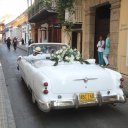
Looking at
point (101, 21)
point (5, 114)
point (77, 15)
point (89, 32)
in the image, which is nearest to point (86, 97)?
point (5, 114)

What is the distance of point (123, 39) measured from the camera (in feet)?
42.7

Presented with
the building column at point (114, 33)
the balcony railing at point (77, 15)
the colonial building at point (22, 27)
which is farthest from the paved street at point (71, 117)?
the colonial building at point (22, 27)

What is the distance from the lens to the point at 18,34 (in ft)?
208

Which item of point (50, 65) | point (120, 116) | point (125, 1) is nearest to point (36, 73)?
point (50, 65)

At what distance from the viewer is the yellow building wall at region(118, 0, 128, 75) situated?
12.6m

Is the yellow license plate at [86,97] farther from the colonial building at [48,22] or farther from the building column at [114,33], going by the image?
the colonial building at [48,22]

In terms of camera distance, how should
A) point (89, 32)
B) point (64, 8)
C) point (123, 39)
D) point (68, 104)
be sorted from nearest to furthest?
point (68, 104), point (123, 39), point (64, 8), point (89, 32)

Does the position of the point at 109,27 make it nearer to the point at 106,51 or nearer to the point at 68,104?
the point at 106,51

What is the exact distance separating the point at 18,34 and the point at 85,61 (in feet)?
186

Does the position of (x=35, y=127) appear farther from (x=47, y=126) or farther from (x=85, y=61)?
(x=85, y=61)

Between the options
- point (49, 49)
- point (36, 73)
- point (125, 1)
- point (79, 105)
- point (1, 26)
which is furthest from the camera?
point (1, 26)

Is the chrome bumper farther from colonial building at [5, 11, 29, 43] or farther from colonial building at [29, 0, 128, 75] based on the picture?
colonial building at [5, 11, 29, 43]

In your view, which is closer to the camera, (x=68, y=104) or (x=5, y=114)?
(x=68, y=104)

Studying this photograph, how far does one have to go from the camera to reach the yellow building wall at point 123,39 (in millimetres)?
12648
